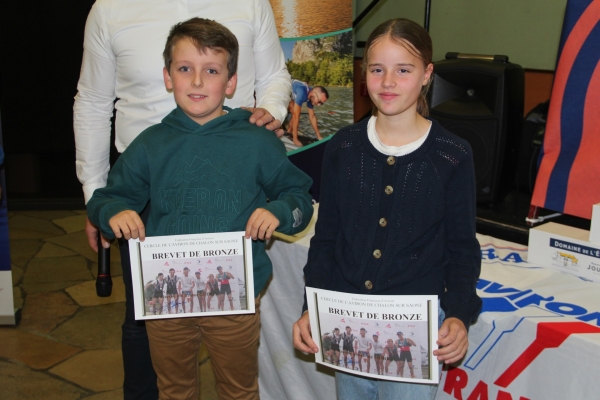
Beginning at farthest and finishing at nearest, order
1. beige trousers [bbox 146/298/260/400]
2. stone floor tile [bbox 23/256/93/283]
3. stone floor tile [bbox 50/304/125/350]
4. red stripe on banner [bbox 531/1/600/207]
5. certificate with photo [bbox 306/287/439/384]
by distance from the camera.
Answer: stone floor tile [bbox 23/256/93/283]
stone floor tile [bbox 50/304/125/350]
red stripe on banner [bbox 531/1/600/207]
beige trousers [bbox 146/298/260/400]
certificate with photo [bbox 306/287/439/384]

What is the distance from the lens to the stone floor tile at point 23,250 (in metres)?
3.88

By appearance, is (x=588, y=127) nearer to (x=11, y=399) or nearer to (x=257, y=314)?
(x=257, y=314)

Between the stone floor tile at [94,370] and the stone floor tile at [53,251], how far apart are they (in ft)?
4.37

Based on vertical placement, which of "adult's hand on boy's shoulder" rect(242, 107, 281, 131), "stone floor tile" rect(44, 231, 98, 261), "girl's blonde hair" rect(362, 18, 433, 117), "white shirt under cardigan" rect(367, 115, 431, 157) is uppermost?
"girl's blonde hair" rect(362, 18, 433, 117)

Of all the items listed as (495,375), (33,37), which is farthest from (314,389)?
(33,37)

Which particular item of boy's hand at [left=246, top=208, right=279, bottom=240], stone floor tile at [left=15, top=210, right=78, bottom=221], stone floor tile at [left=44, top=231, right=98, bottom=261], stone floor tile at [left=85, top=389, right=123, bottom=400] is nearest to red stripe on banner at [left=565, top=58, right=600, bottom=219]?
boy's hand at [left=246, top=208, right=279, bottom=240]

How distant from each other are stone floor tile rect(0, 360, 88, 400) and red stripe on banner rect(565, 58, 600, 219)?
192 cm

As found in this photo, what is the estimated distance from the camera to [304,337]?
4.45 feet

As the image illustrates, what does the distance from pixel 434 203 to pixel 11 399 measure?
1.93 meters

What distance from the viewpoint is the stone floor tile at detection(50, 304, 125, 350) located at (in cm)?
288

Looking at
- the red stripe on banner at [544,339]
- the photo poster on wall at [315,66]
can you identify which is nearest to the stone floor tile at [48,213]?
the photo poster on wall at [315,66]

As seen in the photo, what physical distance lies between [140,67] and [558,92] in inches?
47.7

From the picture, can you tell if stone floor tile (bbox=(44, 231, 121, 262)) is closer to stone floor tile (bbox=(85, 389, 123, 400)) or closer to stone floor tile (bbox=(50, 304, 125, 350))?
stone floor tile (bbox=(50, 304, 125, 350))

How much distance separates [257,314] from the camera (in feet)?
5.36
